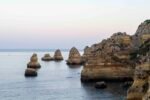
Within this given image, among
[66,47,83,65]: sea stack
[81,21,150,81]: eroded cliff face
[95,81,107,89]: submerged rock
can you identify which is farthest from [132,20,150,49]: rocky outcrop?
[66,47,83,65]: sea stack

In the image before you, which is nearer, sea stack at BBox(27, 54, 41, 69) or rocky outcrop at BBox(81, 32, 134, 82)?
rocky outcrop at BBox(81, 32, 134, 82)

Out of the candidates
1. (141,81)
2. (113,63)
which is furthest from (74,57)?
(141,81)

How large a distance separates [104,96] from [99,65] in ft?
75.4

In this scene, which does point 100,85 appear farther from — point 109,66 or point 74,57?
point 74,57

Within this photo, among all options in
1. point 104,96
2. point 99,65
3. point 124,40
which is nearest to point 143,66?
point 104,96

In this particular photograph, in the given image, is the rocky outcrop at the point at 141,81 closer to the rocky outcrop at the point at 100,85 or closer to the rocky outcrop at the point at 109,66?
the rocky outcrop at the point at 100,85

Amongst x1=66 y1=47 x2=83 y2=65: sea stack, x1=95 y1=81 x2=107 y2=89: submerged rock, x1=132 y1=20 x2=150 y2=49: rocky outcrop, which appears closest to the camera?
x1=95 y1=81 x2=107 y2=89: submerged rock

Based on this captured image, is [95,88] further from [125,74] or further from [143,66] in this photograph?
[143,66]

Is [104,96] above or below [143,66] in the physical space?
below

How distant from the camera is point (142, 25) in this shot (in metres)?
112

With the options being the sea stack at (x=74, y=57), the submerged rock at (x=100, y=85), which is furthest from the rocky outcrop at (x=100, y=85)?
the sea stack at (x=74, y=57)

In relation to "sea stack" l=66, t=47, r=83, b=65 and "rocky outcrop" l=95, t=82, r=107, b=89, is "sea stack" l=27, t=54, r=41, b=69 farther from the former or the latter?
"rocky outcrop" l=95, t=82, r=107, b=89

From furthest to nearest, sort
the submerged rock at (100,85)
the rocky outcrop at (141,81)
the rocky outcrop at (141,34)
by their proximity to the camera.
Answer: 1. the rocky outcrop at (141,34)
2. the submerged rock at (100,85)
3. the rocky outcrop at (141,81)

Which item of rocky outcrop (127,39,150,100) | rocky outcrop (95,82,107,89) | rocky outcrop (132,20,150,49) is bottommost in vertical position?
rocky outcrop (95,82,107,89)
